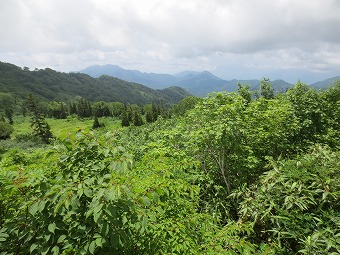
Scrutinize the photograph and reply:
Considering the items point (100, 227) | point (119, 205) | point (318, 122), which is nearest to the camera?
point (100, 227)

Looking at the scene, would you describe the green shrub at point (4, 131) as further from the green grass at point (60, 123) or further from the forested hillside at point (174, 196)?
the forested hillside at point (174, 196)

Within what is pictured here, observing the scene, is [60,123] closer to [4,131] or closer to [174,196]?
[4,131]

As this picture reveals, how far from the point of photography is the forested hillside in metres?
2.66

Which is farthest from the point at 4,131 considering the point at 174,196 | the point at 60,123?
the point at 174,196

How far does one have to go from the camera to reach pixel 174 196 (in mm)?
4500

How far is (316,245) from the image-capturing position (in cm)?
435

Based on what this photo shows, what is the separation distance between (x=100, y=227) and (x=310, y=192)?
5.00 m

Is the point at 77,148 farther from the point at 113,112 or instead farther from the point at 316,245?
the point at 113,112

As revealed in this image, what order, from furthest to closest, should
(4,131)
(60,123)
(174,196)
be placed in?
1. (60,123)
2. (4,131)
3. (174,196)

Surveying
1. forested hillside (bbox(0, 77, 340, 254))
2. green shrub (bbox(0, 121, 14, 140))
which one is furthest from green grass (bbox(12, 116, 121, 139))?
forested hillside (bbox(0, 77, 340, 254))

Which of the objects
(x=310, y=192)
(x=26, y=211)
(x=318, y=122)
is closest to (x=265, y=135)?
(x=310, y=192)

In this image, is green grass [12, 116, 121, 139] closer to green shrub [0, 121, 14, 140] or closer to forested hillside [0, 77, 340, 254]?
green shrub [0, 121, 14, 140]

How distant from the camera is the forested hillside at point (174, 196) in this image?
266 centimetres

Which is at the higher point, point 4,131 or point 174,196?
point 174,196
